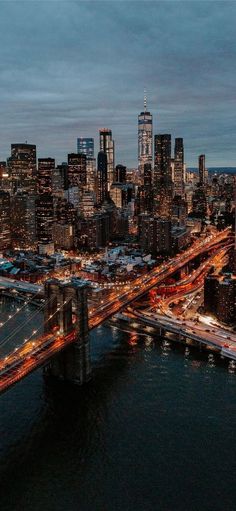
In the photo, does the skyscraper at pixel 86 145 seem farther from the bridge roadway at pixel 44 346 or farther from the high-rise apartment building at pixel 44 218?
the bridge roadway at pixel 44 346

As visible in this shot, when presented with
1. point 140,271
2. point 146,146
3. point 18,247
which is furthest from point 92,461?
Result: point 146,146

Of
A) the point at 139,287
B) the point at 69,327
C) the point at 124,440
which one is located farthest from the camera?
the point at 139,287

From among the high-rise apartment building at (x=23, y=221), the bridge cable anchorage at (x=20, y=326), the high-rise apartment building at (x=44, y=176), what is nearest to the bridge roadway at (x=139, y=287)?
the bridge cable anchorage at (x=20, y=326)

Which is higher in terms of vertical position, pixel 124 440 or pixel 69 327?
pixel 69 327

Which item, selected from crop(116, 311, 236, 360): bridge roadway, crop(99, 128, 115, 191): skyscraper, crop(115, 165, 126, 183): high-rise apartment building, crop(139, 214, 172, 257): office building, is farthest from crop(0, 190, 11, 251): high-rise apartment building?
crop(99, 128, 115, 191): skyscraper

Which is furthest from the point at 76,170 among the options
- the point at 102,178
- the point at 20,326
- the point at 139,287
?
the point at 20,326

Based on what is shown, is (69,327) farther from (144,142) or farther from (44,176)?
(144,142)

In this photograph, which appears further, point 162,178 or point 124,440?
point 162,178
